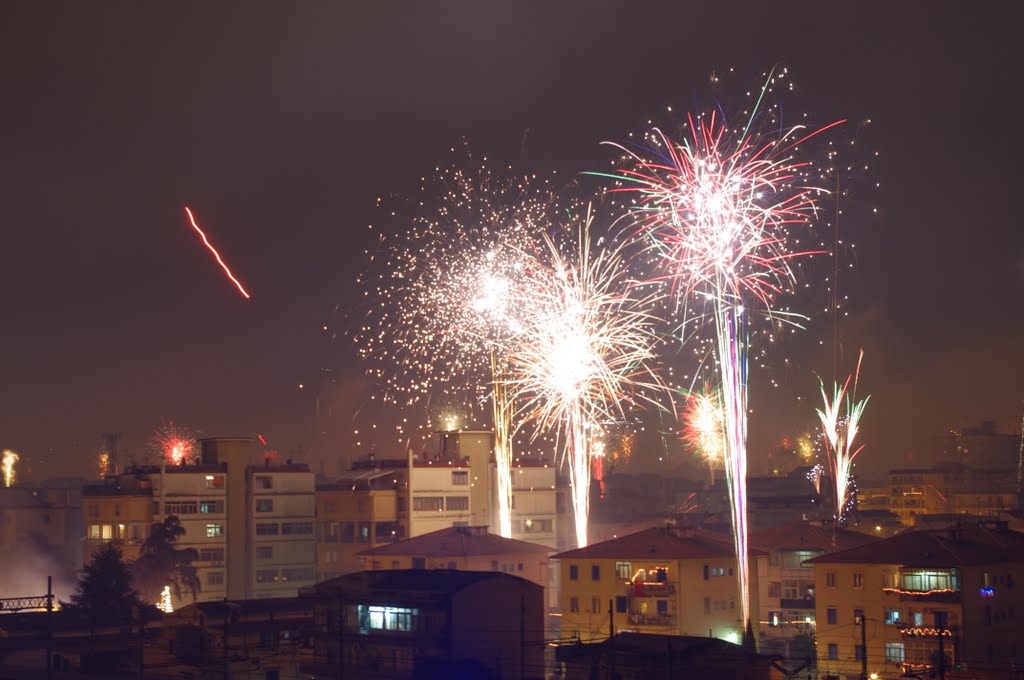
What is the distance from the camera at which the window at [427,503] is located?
5475 centimetres

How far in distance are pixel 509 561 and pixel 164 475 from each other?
14684mm

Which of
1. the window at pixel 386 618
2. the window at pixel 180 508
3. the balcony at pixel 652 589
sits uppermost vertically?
the window at pixel 180 508

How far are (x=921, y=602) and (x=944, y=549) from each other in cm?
170

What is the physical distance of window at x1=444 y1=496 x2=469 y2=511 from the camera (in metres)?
55.8

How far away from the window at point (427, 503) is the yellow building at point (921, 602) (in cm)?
2094

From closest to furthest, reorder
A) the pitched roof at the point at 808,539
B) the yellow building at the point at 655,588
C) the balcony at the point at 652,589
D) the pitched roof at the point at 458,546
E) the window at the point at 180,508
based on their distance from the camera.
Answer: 1. the yellow building at the point at 655,588
2. the balcony at the point at 652,589
3. the pitched roof at the point at 808,539
4. the pitched roof at the point at 458,546
5. the window at the point at 180,508

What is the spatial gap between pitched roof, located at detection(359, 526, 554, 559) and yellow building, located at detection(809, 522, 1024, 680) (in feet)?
45.0

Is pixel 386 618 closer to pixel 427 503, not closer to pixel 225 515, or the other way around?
pixel 225 515

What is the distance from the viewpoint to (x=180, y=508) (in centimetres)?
5212

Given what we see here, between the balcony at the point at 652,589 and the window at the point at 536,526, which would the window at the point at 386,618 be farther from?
the window at the point at 536,526

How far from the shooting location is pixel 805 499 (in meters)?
63.4

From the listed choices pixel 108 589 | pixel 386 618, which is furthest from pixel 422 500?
pixel 386 618

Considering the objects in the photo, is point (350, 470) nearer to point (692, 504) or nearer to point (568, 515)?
point (568, 515)

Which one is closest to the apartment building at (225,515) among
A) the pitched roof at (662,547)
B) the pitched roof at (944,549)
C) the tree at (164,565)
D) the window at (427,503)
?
the tree at (164,565)
